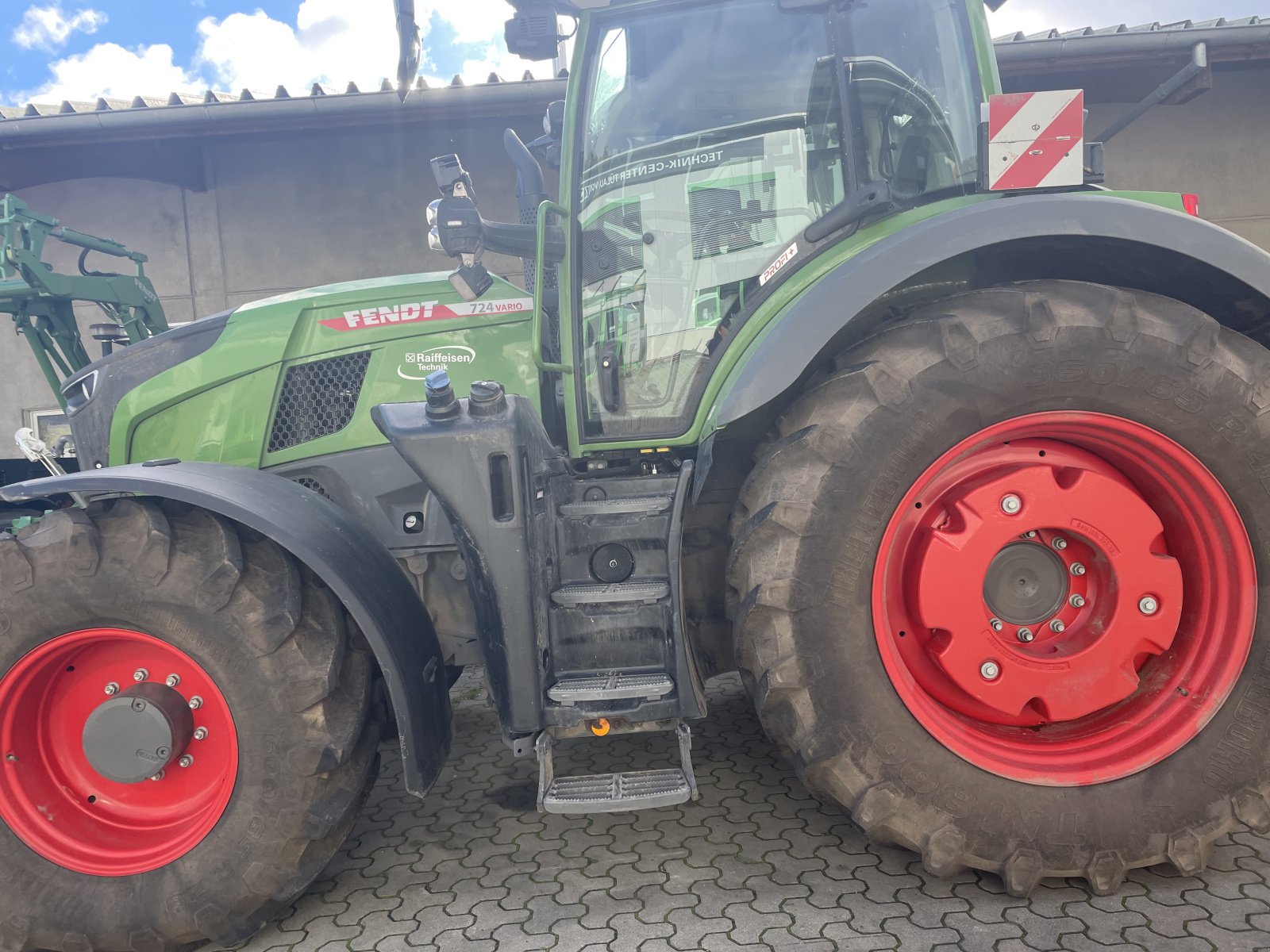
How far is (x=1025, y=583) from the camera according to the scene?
213 centimetres

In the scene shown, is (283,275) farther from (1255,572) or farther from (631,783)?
(1255,572)

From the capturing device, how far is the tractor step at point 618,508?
7.87 ft

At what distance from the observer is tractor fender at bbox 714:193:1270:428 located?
207 cm

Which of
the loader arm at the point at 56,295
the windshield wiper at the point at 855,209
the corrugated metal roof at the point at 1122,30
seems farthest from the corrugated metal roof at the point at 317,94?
A: the windshield wiper at the point at 855,209

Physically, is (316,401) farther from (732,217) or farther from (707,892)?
(707,892)

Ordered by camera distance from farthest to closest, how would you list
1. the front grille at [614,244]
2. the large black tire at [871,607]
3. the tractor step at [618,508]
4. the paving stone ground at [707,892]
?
the front grille at [614,244]
the tractor step at [618,508]
the large black tire at [871,607]
the paving stone ground at [707,892]

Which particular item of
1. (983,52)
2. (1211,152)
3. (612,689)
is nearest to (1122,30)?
(1211,152)

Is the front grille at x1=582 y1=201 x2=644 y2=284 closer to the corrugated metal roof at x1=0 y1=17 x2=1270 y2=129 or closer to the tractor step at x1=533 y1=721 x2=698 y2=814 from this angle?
the tractor step at x1=533 y1=721 x2=698 y2=814

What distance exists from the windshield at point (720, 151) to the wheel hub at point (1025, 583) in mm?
949

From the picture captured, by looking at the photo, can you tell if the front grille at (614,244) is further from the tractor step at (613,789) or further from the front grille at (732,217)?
the tractor step at (613,789)

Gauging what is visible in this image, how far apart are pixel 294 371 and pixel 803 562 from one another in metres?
1.84

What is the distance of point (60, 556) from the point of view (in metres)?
2.08

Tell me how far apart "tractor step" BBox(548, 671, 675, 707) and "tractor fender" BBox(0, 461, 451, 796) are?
0.35 m

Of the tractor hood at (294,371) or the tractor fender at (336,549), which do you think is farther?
the tractor hood at (294,371)
